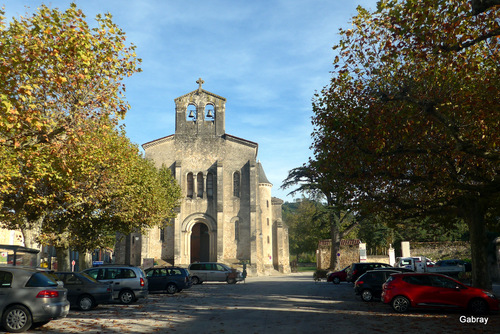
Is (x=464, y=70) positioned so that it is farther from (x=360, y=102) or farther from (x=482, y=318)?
(x=482, y=318)

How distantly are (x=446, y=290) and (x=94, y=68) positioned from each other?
12480 millimetres

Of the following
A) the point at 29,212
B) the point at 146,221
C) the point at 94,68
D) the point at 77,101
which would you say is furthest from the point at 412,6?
the point at 146,221

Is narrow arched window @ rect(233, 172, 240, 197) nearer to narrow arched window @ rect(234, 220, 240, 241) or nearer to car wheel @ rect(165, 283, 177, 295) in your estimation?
narrow arched window @ rect(234, 220, 240, 241)

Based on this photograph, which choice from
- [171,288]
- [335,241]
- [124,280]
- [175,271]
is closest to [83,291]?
[124,280]

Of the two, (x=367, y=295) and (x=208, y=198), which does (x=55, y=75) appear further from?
(x=208, y=198)

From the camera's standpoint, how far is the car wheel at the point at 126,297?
59.3ft

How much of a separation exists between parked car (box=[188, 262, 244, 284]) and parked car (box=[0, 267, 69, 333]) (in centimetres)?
2121

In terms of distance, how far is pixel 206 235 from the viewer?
43.1 m

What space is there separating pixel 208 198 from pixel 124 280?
24.5 m

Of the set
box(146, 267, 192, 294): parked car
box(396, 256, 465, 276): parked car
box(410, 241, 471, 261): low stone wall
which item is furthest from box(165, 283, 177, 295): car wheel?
box(410, 241, 471, 261): low stone wall

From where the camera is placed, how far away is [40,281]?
11.2m

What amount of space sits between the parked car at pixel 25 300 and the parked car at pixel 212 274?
835 inches

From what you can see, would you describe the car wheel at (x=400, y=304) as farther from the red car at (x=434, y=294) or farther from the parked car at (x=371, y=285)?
the parked car at (x=371, y=285)

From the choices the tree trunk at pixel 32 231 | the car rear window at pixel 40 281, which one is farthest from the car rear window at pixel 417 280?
the tree trunk at pixel 32 231
